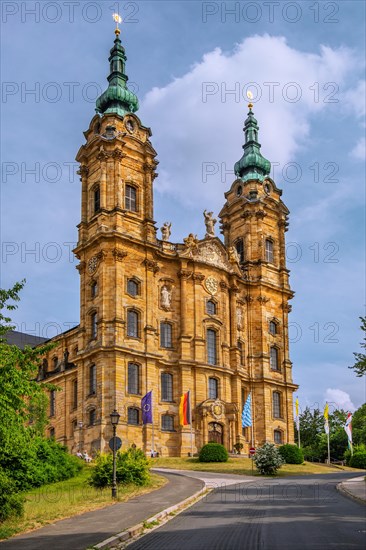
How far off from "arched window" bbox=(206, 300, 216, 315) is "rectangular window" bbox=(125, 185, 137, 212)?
36.8 feet

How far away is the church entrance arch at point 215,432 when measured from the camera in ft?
206

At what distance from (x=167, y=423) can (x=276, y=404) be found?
51.1 feet

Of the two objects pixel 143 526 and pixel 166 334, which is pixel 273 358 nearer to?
pixel 166 334

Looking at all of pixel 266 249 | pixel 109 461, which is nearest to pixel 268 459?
pixel 109 461

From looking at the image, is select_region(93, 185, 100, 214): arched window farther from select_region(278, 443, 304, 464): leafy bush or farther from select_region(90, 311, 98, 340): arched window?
select_region(278, 443, 304, 464): leafy bush

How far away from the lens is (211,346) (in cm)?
6669

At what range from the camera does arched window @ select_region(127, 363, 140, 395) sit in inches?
2308

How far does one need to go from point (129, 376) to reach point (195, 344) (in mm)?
8173

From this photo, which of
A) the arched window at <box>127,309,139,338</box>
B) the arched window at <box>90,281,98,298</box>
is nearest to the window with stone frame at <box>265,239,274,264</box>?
the arched window at <box>127,309,139,338</box>

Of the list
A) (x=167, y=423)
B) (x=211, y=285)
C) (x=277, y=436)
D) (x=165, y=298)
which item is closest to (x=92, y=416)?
(x=167, y=423)

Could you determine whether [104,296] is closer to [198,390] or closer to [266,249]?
[198,390]

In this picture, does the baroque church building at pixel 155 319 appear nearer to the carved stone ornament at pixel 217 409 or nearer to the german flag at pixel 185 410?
the carved stone ornament at pixel 217 409

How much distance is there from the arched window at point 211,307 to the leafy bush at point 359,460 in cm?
1783

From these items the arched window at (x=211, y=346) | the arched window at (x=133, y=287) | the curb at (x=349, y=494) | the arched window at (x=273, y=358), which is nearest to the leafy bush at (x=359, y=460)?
the arched window at (x=211, y=346)
